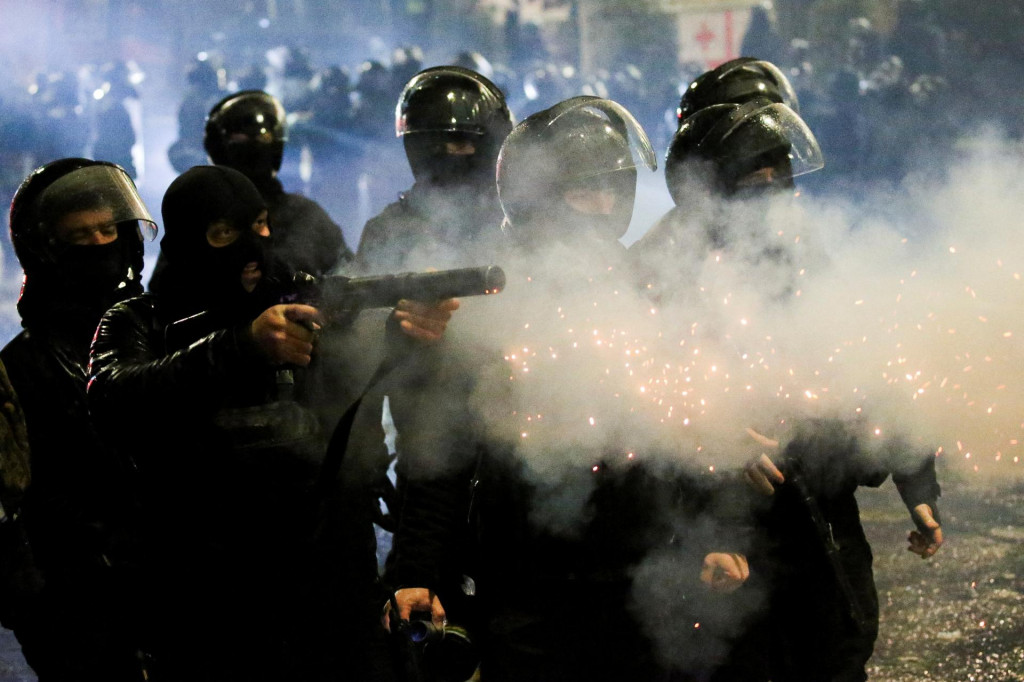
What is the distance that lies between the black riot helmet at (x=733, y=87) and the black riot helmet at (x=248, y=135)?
2180 millimetres

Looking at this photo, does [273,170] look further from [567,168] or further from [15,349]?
[567,168]

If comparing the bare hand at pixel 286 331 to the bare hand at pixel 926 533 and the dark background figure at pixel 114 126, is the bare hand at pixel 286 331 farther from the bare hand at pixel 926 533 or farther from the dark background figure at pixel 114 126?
the dark background figure at pixel 114 126

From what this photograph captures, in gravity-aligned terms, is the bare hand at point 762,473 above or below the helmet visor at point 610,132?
below

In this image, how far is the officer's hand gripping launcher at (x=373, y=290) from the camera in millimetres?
2328

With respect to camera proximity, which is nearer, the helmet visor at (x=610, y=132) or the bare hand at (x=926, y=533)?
the helmet visor at (x=610, y=132)

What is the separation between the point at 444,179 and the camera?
4.52m

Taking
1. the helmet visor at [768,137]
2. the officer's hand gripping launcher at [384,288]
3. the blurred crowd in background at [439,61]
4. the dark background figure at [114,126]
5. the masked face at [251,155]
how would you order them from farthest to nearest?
the dark background figure at [114,126]
the blurred crowd in background at [439,61]
the masked face at [251,155]
the helmet visor at [768,137]
the officer's hand gripping launcher at [384,288]

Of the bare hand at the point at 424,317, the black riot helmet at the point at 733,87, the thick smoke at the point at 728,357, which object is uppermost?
the black riot helmet at the point at 733,87

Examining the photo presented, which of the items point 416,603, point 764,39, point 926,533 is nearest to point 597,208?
point 416,603

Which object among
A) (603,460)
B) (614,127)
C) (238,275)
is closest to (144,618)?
(238,275)

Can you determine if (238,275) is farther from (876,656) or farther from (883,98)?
(883,98)

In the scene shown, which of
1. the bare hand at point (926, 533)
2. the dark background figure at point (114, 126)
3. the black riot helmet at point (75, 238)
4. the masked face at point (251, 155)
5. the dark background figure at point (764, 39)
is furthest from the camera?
the dark background figure at point (764, 39)

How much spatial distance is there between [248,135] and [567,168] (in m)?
3.04

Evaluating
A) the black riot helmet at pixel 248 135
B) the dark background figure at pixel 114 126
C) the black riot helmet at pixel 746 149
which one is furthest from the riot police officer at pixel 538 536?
the dark background figure at pixel 114 126
